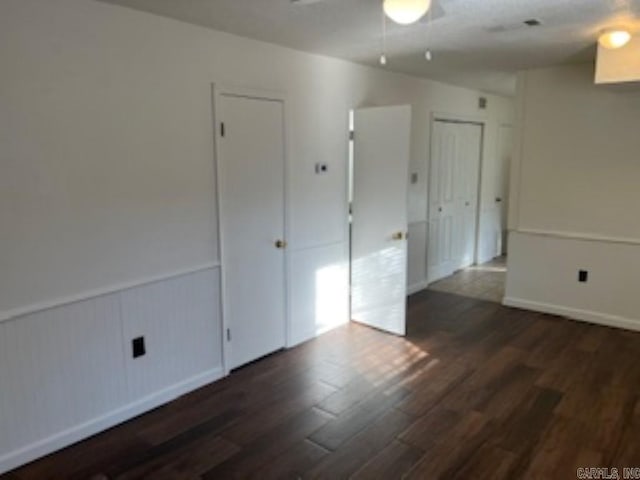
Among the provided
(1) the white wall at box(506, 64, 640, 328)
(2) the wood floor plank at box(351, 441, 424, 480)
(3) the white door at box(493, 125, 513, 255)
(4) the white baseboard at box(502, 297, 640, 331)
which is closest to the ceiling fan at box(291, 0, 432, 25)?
(2) the wood floor plank at box(351, 441, 424, 480)

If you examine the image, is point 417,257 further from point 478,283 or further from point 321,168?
point 321,168

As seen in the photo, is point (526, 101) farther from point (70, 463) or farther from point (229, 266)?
point (70, 463)

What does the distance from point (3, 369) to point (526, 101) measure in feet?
15.5

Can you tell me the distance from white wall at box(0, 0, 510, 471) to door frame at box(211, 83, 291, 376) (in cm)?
5

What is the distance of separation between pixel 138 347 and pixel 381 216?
7.44ft

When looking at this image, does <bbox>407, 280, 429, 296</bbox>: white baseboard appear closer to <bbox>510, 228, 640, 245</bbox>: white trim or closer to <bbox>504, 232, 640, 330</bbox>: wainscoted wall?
<bbox>504, 232, 640, 330</bbox>: wainscoted wall

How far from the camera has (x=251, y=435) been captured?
8.95 ft

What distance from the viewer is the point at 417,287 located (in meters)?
5.54

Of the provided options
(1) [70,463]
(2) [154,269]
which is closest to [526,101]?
(2) [154,269]

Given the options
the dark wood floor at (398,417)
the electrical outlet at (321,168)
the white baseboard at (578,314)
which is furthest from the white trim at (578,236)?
the electrical outlet at (321,168)

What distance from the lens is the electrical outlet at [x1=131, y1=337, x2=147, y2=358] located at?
2.90 metres

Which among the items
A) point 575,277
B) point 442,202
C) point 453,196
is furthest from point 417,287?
point 575,277

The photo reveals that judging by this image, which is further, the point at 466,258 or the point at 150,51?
the point at 466,258

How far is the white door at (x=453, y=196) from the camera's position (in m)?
5.67
